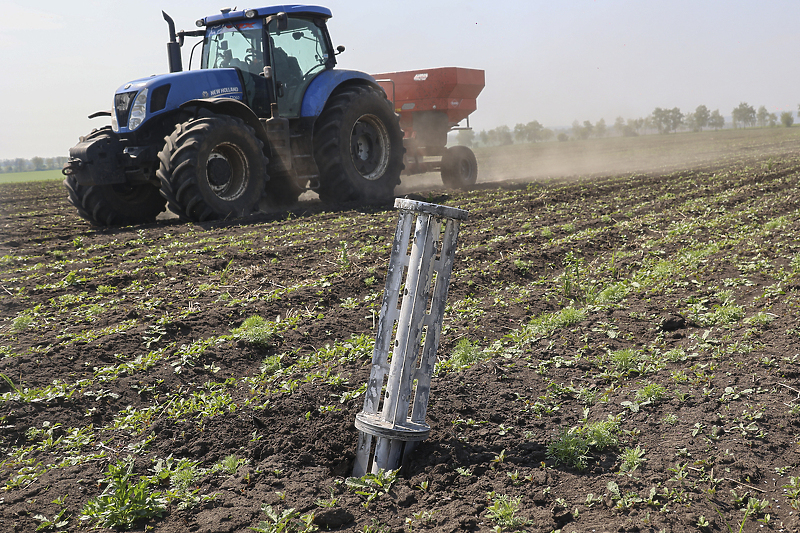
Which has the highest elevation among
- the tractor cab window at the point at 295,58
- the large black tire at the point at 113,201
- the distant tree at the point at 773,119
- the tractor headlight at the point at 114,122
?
the distant tree at the point at 773,119

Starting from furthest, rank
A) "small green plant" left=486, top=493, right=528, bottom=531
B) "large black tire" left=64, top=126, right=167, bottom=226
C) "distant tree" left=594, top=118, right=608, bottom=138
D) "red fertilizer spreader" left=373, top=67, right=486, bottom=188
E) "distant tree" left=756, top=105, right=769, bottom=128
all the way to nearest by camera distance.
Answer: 1. "distant tree" left=756, top=105, right=769, bottom=128
2. "distant tree" left=594, top=118, right=608, bottom=138
3. "red fertilizer spreader" left=373, top=67, right=486, bottom=188
4. "large black tire" left=64, top=126, right=167, bottom=226
5. "small green plant" left=486, top=493, right=528, bottom=531

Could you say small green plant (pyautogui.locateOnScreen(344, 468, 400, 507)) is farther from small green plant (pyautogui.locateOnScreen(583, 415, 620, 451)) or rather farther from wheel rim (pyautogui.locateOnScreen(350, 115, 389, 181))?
wheel rim (pyautogui.locateOnScreen(350, 115, 389, 181))

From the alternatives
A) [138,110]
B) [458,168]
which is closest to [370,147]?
[458,168]

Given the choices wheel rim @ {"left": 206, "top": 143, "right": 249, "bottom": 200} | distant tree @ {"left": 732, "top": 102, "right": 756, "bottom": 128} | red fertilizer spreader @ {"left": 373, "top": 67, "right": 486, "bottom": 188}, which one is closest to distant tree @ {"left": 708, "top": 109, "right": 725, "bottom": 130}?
distant tree @ {"left": 732, "top": 102, "right": 756, "bottom": 128}

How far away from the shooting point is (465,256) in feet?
25.1

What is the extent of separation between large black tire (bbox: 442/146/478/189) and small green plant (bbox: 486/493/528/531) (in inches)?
524

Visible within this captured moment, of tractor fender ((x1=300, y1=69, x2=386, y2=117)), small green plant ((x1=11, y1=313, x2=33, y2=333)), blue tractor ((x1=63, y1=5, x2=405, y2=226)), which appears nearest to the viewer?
small green plant ((x1=11, y1=313, x2=33, y2=333))

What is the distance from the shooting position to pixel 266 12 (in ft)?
33.7

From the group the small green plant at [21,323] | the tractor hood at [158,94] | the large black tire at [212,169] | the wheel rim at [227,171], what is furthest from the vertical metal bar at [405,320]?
the tractor hood at [158,94]

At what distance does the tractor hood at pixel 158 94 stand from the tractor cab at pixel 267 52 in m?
0.63

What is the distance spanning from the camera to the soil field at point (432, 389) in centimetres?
297

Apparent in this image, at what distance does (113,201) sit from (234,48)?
3.35m

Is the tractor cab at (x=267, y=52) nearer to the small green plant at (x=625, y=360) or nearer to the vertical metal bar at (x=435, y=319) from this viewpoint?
the small green plant at (x=625, y=360)

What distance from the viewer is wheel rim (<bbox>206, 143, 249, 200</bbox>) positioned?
380 inches
